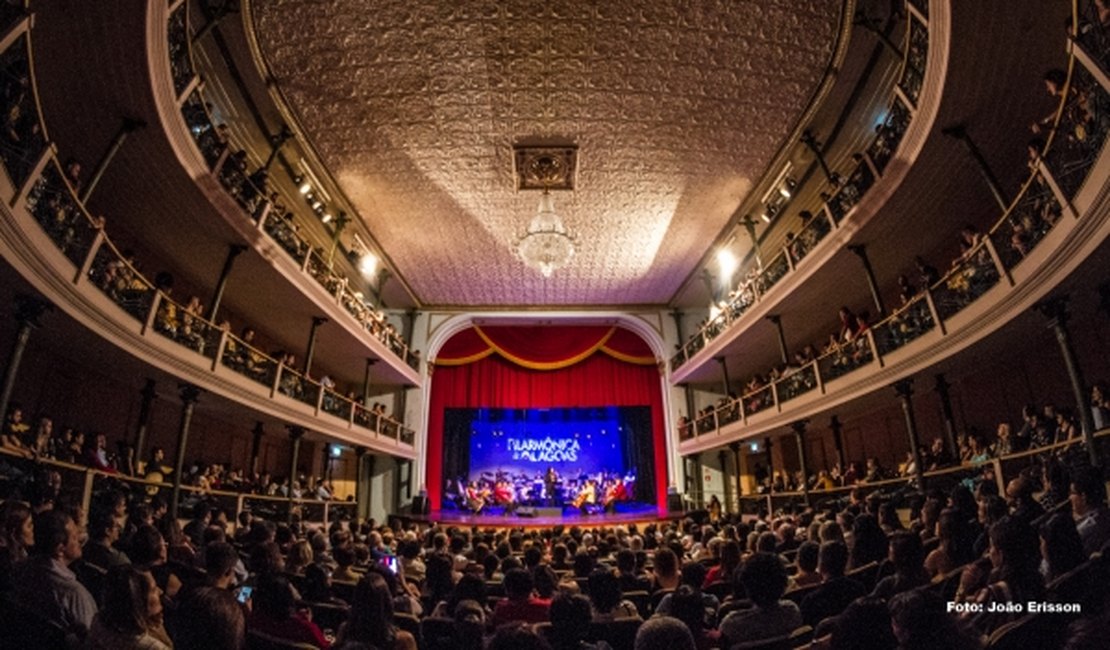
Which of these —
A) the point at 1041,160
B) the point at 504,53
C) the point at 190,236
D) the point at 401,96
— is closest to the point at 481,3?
the point at 504,53

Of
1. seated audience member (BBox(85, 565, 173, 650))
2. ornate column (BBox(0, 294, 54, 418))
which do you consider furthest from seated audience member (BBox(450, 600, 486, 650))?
ornate column (BBox(0, 294, 54, 418))

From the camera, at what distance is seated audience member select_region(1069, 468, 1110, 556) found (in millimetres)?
Answer: 3561

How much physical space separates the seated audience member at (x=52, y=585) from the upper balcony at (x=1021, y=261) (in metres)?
7.84

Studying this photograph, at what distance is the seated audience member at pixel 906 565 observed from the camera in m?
3.09

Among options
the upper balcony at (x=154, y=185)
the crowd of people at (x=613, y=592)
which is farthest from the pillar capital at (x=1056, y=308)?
the upper balcony at (x=154, y=185)

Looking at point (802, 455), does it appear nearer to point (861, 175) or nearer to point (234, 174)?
point (861, 175)

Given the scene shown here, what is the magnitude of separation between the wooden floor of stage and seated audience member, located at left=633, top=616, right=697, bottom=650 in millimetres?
13223

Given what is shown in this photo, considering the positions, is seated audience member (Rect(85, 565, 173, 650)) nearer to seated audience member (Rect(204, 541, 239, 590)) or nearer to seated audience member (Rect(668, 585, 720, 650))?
seated audience member (Rect(204, 541, 239, 590))

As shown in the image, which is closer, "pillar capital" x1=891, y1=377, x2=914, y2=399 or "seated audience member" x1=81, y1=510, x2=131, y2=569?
"seated audience member" x1=81, y1=510, x2=131, y2=569

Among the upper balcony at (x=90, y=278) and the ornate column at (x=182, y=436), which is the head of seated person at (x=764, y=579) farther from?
the ornate column at (x=182, y=436)

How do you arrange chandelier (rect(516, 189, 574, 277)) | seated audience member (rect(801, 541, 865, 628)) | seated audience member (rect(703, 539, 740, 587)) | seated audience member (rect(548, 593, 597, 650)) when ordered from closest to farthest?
seated audience member (rect(548, 593, 597, 650))
seated audience member (rect(801, 541, 865, 628))
seated audience member (rect(703, 539, 740, 587))
chandelier (rect(516, 189, 574, 277))

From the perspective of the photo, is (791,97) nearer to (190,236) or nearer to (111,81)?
(111,81)

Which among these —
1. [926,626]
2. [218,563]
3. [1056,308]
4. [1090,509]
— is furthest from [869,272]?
[218,563]

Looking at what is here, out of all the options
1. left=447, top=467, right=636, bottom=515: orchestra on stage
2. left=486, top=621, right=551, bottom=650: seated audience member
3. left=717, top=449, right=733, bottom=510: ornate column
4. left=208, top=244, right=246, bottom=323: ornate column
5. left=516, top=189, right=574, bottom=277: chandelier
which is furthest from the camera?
left=447, top=467, right=636, bottom=515: orchestra on stage
